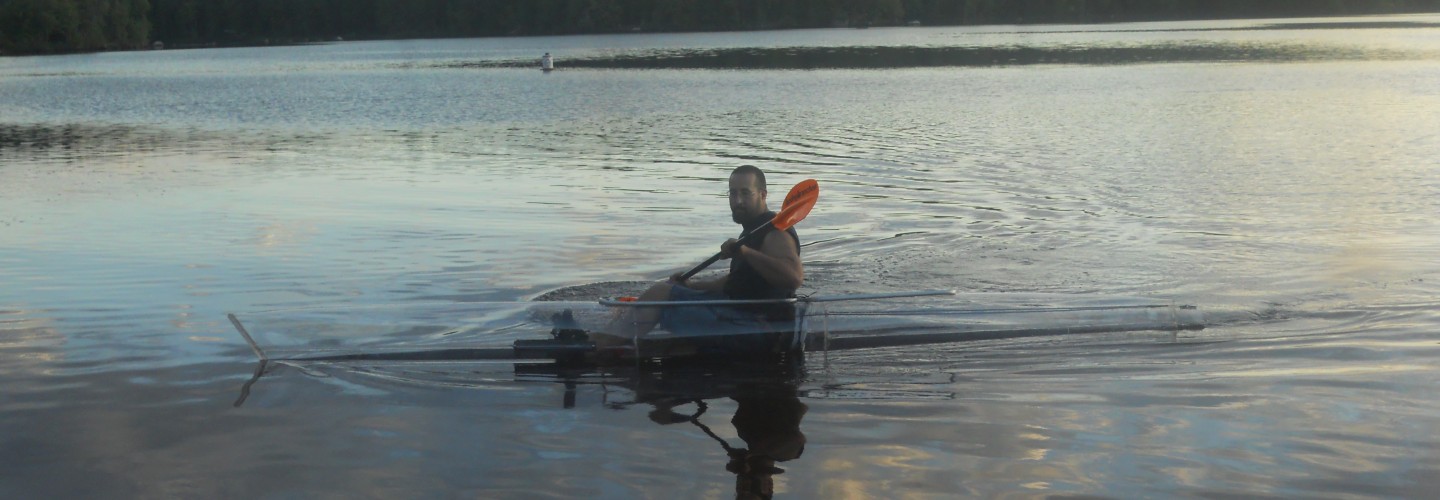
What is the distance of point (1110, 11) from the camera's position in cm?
13900

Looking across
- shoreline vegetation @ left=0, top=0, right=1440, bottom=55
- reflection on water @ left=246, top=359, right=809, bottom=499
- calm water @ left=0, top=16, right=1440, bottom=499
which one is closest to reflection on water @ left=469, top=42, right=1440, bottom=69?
calm water @ left=0, top=16, right=1440, bottom=499

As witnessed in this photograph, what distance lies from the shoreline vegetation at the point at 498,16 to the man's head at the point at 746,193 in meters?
130

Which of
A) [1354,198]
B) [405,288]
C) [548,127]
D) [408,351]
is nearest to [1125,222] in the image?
[1354,198]

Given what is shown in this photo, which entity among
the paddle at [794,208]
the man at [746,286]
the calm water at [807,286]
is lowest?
the calm water at [807,286]

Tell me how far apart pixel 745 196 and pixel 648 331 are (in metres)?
1.02

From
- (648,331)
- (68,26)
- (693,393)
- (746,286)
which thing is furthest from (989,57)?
(68,26)

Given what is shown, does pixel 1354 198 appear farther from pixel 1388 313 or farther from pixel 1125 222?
pixel 1388 313

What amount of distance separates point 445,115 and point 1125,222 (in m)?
23.0

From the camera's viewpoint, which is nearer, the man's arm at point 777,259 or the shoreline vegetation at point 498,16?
the man's arm at point 777,259

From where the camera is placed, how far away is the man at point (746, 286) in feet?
25.0

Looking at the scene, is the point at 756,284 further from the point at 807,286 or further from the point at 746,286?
the point at 807,286

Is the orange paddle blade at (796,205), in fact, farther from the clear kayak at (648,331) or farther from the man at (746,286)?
the clear kayak at (648,331)

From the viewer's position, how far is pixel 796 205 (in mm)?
7605

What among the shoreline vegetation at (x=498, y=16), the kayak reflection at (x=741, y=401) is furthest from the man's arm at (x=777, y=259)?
the shoreline vegetation at (x=498, y=16)
